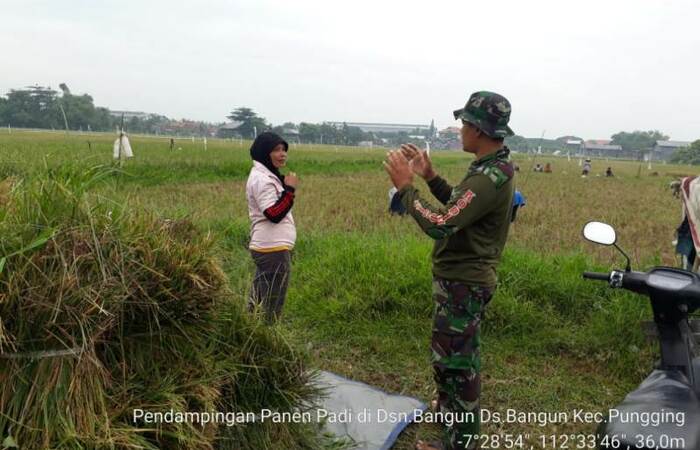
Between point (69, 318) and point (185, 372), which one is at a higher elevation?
point (69, 318)

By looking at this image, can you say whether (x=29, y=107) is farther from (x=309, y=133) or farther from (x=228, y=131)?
(x=309, y=133)

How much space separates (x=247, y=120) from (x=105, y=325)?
6302 centimetres

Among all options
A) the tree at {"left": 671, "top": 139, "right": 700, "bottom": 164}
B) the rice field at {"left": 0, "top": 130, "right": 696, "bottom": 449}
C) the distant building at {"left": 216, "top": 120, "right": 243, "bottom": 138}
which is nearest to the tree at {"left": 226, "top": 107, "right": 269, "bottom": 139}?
the distant building at {"left": 216, "top": 120, "right": 243, "bottom": 138}

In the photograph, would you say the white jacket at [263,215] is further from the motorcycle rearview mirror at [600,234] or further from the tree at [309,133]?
the tree at [309,133]

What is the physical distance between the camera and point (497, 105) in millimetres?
2506

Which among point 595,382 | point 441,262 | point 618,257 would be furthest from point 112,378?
point 618,257

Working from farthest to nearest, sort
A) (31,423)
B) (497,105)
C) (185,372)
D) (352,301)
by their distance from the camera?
(352,301)
(497,105)
(185,372)
(31,423)

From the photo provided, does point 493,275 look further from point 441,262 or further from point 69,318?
point 69,318

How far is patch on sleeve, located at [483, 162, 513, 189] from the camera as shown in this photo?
8.14 ft

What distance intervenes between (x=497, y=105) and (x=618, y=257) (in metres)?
4.95

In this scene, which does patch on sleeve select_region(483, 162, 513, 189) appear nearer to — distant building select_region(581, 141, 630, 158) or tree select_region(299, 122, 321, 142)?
tree select_region(299, 122, 321, 142)

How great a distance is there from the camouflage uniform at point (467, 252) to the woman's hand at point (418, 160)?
0.28m

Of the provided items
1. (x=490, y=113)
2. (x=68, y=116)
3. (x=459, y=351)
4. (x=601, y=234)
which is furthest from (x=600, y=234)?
(x=68, y=116)

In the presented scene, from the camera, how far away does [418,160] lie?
2867mm
